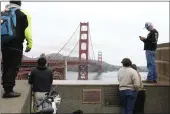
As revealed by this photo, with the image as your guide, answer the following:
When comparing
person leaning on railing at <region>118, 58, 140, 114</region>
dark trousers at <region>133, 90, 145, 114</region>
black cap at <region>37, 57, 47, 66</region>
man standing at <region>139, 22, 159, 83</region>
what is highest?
man standing at <region>139, 22, 159, 83</region>

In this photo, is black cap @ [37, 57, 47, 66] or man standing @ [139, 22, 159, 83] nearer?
black cap @ [37, 57, 47, 66]

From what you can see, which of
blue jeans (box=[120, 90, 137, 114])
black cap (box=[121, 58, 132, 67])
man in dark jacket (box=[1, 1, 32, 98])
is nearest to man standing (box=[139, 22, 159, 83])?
black cap (box=[121, 58, 132, 67])

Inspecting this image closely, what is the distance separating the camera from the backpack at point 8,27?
435 cm

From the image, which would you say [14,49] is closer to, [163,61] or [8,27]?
[8,27]

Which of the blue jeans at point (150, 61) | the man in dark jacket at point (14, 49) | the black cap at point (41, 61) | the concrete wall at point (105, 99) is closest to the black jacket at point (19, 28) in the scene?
the man in dark jacket at point (14, 49)

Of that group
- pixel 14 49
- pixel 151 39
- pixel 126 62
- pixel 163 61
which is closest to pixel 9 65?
pixel 14 49

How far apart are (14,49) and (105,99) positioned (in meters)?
2.98

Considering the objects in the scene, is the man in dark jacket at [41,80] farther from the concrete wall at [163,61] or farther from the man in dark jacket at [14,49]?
the concrete wall at [163,61]

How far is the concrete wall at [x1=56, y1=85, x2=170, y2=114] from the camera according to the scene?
700 cm

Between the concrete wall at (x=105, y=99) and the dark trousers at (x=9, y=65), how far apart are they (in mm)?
2470

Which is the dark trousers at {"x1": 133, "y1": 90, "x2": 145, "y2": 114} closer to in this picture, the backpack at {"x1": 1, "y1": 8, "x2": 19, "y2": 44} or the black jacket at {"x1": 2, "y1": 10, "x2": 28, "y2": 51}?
the black jacket at {"x1": 2, "y1": 10, "x2": 28, "y2": 51}

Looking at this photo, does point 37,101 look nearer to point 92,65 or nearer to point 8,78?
point 8,78

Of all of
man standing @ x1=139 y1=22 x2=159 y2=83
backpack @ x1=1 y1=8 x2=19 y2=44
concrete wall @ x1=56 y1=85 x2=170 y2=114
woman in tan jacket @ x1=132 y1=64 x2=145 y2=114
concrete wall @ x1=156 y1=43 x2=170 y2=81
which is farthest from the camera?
concrete wall @ x1=156 y1=43 x2=170 y2=81

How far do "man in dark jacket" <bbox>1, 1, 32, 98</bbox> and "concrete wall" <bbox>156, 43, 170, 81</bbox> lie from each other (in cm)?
405
